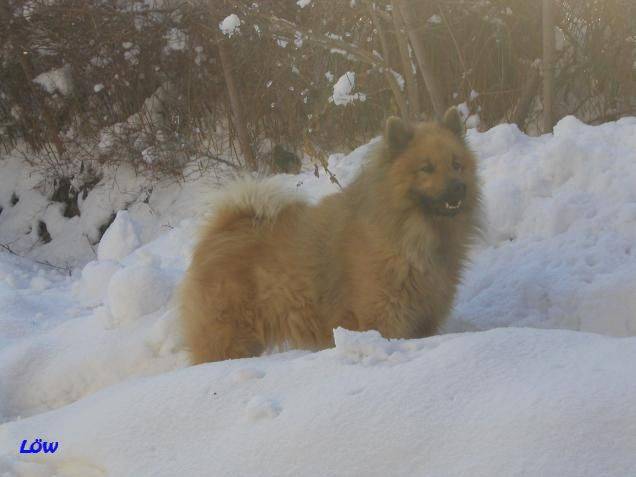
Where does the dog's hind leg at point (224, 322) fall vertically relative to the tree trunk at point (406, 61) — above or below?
below

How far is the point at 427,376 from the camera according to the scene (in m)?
2.30

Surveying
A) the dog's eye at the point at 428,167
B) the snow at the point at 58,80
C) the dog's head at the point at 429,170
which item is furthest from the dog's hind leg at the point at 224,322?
the snow at the point at 58,80

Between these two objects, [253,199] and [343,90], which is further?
[343,90]

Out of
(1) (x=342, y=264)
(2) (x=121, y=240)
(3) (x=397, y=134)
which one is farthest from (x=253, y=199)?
(2) (x=121, y=240)

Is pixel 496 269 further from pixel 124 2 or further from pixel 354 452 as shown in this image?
pixel 124 2

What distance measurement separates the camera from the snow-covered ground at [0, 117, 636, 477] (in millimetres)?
1987

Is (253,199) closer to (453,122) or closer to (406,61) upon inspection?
(453,122)

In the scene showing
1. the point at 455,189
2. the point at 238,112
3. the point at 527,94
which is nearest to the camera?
the point at 455,189

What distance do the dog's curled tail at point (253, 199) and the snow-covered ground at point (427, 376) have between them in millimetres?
149

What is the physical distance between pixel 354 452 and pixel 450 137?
206 cm

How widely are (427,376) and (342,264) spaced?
1298mm

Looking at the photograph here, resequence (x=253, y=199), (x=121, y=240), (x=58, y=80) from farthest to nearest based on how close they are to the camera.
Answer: (x=58, y=80)
(x=121, y=240)
(x=253, y=199)

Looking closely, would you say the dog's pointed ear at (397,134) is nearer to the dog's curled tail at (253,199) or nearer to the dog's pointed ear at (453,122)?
the dog's pointed ear at (453,122)

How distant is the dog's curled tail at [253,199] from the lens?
12.2ft
